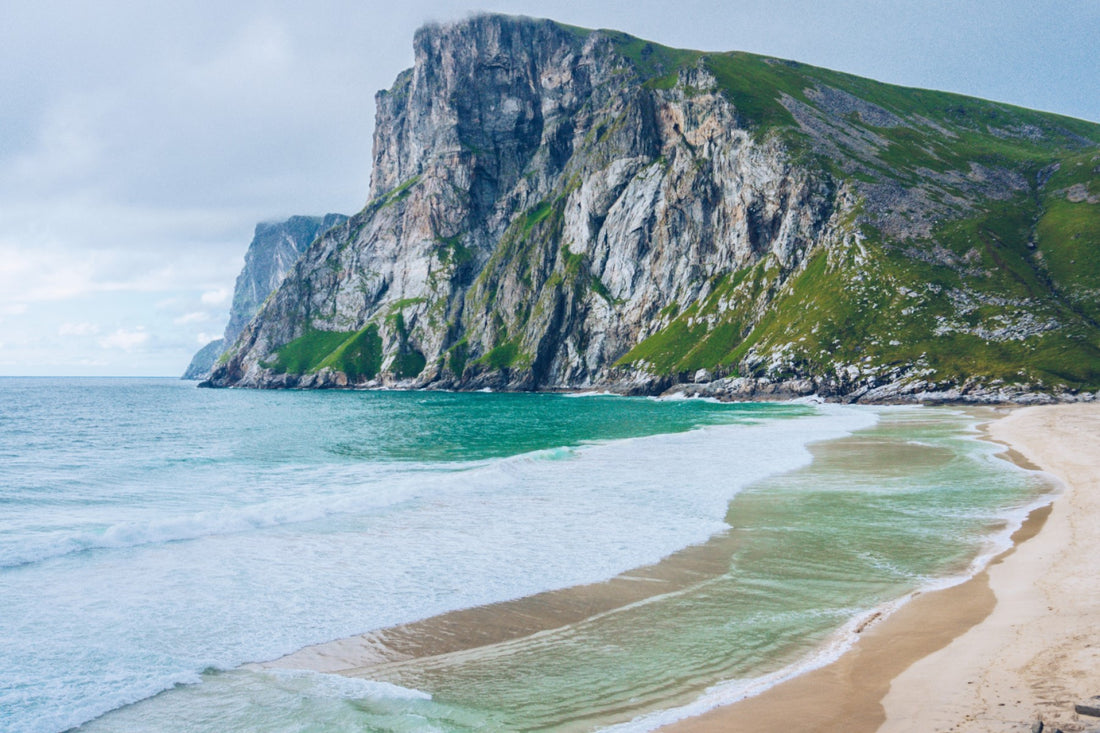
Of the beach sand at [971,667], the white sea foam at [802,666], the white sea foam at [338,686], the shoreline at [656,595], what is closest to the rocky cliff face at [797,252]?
the white sea foam at [802,666]

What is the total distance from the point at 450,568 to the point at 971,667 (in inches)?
503

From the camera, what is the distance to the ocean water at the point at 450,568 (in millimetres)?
10273

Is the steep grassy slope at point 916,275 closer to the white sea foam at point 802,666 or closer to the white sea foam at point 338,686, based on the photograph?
the white sea foam at point 802,666

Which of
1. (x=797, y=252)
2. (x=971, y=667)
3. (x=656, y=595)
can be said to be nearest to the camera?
(x=971, y=667)

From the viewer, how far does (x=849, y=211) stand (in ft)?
421

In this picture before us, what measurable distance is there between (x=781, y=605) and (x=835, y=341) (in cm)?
10466

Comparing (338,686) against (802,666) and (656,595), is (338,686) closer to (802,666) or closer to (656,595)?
(656,595)

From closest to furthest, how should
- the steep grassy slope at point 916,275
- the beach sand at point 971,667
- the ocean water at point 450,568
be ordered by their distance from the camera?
1. the beach sand at point 971,667
2. the ocean water at point 450,568
3. the steep grassy slope at point 916,275

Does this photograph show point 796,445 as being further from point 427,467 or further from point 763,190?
point 763,190

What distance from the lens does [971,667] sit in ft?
31.9

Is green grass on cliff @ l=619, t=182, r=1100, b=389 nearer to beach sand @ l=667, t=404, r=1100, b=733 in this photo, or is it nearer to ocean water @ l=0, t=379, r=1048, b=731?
ocean water @ l=0, t=379, r=1048, b=731

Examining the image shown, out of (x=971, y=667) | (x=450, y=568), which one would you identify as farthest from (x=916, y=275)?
(x=971, y=667)

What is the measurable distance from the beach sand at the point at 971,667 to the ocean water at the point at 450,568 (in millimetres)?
720

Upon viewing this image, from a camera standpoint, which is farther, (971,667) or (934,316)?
(934,316)
